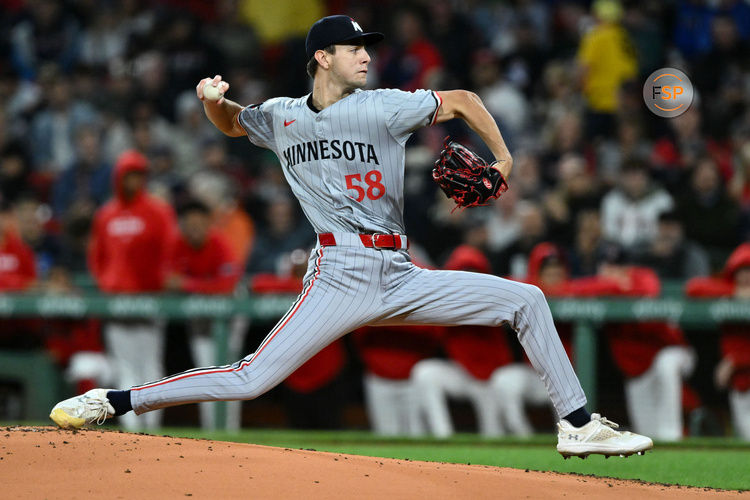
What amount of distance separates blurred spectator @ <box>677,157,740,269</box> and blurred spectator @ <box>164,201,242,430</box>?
144 inches

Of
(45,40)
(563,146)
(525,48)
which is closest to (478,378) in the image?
(563,146)

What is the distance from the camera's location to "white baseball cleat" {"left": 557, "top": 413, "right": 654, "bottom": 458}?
4504 millimetres

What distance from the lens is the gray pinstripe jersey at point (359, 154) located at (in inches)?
180

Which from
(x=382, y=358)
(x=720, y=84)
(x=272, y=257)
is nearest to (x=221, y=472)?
(x=382, y=358)

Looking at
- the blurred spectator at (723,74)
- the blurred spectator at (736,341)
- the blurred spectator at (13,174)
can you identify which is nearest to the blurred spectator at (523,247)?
the blurred spectator at (736,341)

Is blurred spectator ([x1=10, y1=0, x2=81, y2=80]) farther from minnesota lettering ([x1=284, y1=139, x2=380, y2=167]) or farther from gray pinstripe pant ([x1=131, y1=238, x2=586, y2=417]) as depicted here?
gray pinstripe pant ([x1=131, y1=238, x2=586, y2=417])

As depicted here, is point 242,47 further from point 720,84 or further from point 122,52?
point 720,84

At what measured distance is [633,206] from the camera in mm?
9578

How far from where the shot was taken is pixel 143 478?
4184 mm

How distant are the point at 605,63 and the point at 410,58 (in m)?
2.05

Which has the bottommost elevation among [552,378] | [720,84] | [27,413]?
[27,413]

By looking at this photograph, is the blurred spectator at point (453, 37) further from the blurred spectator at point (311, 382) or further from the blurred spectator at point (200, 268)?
the blurred spectator at point (311, 382)

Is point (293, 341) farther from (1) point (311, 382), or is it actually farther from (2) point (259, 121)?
(1) point (311, 382)

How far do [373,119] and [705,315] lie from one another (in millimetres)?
4170
